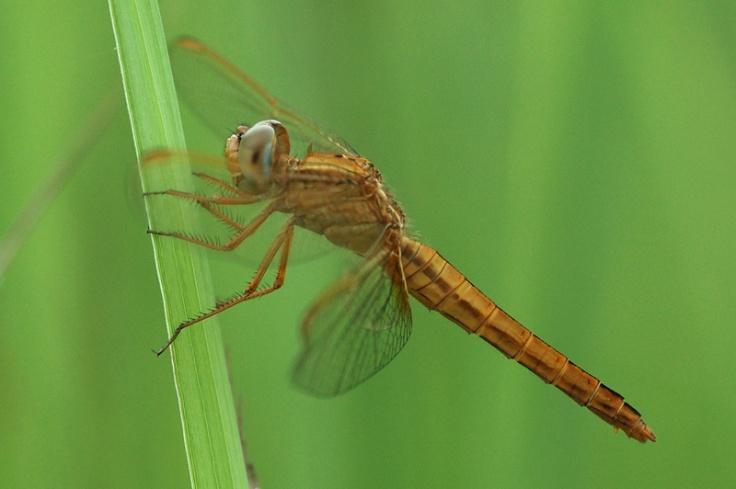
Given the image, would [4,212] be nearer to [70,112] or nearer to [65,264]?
[65,264]

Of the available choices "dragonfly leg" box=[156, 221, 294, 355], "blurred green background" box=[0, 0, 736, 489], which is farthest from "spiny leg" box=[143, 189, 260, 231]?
"blurred green background" box=[0, 0, 736, 489]

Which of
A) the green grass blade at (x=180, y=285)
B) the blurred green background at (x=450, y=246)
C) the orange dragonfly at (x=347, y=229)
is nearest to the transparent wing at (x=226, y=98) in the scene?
the orange dragonfly at (x=347, y=229)

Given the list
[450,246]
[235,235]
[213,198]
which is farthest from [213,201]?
[450,246]

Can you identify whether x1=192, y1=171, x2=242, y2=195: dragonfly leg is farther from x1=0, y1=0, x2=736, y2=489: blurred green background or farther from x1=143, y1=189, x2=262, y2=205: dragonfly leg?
x1=0, y1=0, x2=736, y2=489: blurred green background

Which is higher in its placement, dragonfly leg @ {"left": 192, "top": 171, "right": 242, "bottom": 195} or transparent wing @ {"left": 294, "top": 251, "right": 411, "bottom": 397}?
dragonfly leg @ {"left": 192, "top": 171, "right": 242, "bottom": 195}

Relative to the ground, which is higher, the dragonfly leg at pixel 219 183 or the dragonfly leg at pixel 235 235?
the dragonfly leg at pixel 219 183

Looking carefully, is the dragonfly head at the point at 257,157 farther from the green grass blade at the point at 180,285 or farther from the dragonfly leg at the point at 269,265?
the green grass blade at the point at 180,285
